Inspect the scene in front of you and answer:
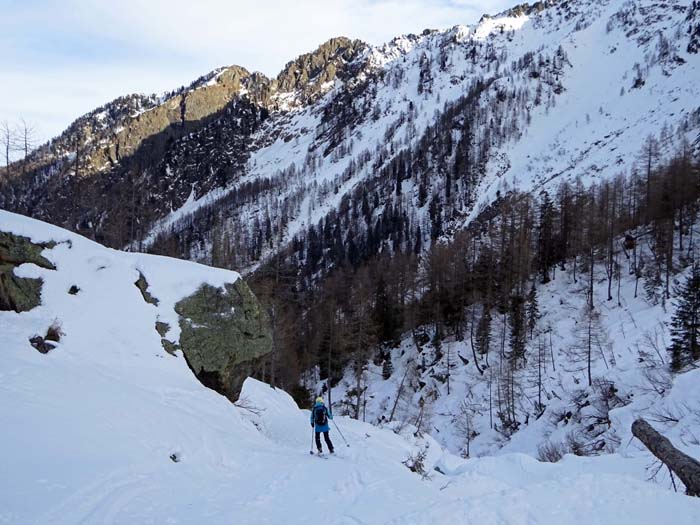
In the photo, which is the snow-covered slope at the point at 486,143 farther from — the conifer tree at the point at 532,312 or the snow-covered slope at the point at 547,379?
the conifer tree at the point at 532,312

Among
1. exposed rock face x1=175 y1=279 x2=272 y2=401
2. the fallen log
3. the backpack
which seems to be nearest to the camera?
the fallen log

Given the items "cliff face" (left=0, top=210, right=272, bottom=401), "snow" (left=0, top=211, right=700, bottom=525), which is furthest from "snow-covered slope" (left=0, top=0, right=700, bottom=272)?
"snow" (left=0, top=211, right=700, bottom=525)

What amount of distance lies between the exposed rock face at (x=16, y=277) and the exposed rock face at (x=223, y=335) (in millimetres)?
4157

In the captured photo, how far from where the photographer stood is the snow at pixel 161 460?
623 cm

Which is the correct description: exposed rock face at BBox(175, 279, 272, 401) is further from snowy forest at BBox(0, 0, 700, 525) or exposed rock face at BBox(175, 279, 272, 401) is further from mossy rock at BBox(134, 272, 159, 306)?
mossy rock at BBox(134, 272, 159, 306)

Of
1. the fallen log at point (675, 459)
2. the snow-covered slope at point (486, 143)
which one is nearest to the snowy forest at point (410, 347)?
the fallen log at point (675, 459)

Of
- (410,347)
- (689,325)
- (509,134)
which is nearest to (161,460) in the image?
(689,325)

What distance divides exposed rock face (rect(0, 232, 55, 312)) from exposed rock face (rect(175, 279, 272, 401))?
13.6 feet

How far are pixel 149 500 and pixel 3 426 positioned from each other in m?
2.64

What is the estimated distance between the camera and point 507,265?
5781cm

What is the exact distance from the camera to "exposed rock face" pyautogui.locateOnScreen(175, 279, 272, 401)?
15.1 meters

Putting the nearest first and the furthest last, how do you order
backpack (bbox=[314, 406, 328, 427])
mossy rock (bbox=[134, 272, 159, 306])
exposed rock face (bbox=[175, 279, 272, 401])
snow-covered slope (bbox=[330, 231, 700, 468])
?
1. backpack (bbox=[314, 406, 328, 427])
2. mossy rock (bbox=[134, 272, 159, 306])
3. exposed rock face (bbox=[175, 279, 272, 401])
4. snow-covered slope (bbox=[330, 231, 700, 468])

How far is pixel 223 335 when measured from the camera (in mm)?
15820

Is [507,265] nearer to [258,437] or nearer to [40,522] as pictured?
[258,437]
